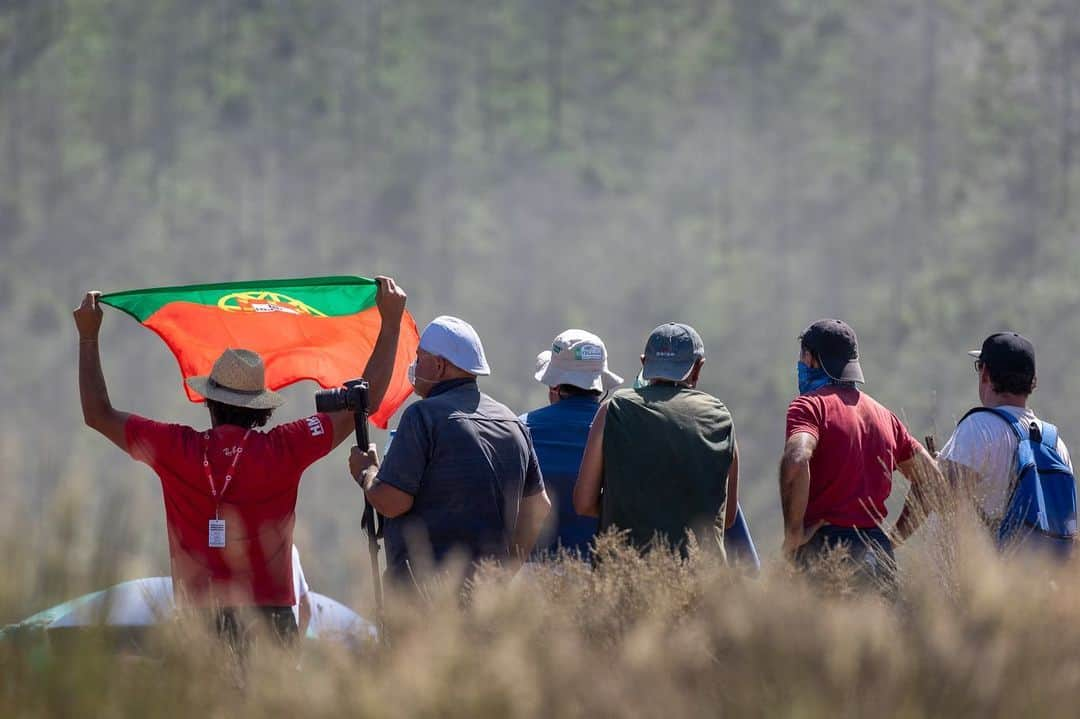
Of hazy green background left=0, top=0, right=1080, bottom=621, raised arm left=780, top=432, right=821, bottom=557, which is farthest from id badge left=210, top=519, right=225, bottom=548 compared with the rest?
hazy green background left=0, top=0, right=1080, bottom=621

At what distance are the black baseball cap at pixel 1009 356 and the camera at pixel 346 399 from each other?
1.95 meters

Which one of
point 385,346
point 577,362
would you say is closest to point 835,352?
point 577,362

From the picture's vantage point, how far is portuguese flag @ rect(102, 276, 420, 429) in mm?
5742

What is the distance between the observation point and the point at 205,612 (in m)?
4.02

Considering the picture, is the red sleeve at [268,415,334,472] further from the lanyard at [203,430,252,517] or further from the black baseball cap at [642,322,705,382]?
the black baseball cap at [642,322,705,382]

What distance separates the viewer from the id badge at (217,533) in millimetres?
4270

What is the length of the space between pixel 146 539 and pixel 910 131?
40490mm

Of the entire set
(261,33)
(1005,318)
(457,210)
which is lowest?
(1005,318)

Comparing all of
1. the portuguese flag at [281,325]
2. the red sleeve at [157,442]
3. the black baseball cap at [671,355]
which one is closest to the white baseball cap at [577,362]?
the black baseball cap at [671,355]

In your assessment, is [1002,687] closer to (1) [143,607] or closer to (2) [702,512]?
(2) [702,512]

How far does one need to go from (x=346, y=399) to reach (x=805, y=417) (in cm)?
145

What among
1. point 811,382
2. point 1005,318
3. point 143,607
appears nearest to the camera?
point 143,607

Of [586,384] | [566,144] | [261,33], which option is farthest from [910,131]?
[586,384]

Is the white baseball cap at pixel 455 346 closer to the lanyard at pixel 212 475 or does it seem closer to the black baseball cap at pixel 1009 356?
the lanyard at pixel 212 475
